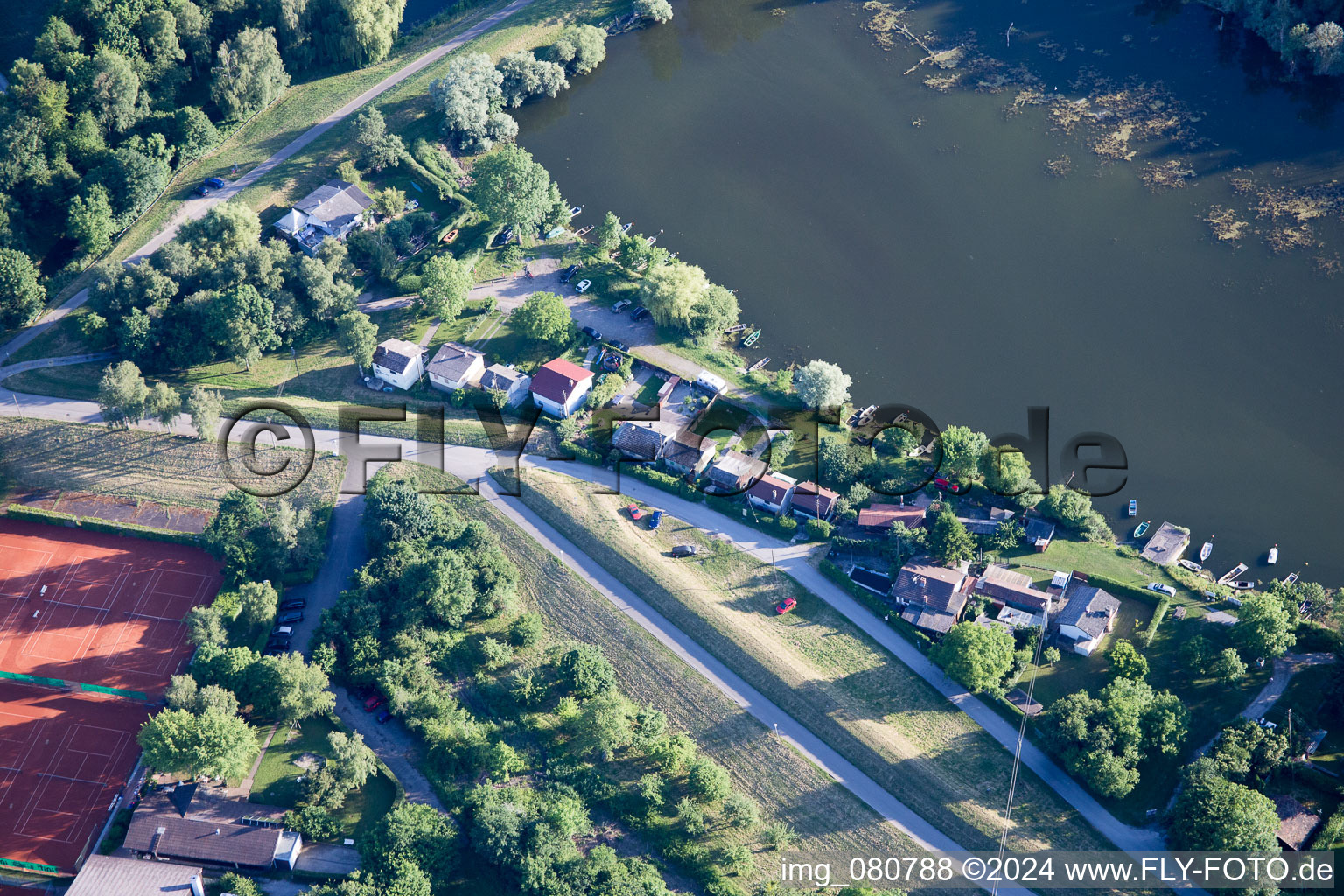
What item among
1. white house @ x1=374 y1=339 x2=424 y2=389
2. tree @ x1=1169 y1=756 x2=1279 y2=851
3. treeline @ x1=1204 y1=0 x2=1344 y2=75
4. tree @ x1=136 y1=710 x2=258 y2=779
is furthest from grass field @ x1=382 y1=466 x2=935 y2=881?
treeline @ x1=1204 y1=0 x2=1344 y2=75

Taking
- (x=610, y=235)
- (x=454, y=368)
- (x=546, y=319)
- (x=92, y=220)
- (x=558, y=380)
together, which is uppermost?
(x=610, y=235)

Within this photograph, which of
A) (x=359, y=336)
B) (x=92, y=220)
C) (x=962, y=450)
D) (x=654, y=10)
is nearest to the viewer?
(x=962, y=450)

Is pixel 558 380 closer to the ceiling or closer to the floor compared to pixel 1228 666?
closer to the ceiling

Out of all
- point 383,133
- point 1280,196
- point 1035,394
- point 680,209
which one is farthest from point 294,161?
point 1280,196

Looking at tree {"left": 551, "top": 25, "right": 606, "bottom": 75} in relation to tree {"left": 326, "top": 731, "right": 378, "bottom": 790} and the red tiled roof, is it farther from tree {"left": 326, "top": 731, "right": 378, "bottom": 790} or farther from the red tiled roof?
tree {"left": 326, "top": 731, "right": 378, "bottom": 790}

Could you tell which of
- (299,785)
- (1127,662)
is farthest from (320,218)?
(1127,662)

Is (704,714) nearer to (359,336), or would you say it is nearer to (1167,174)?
(359,336)

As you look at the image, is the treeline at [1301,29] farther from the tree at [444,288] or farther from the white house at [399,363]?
the white house at [399,363]
